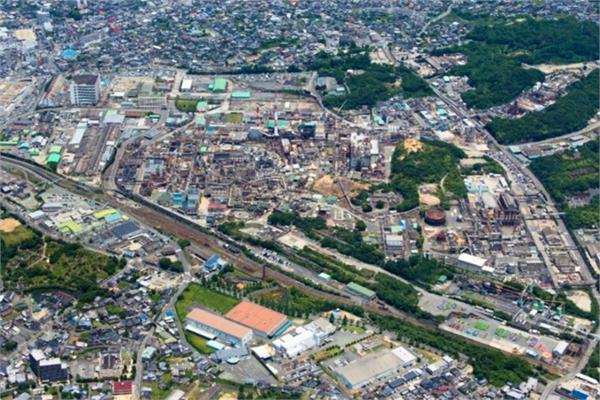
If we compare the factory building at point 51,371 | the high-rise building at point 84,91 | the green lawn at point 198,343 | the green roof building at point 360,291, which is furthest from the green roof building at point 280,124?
the factory building at point 51,371

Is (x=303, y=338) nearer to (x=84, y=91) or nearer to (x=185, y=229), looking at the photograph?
(x=185, y=229)

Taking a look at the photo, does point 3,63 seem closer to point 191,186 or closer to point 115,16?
point 115,16

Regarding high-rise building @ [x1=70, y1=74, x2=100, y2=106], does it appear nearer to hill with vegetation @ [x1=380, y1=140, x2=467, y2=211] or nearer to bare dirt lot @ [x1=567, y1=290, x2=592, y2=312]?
hill with vegetation @ [x1=380, y1=140, x2=467, y2=211]

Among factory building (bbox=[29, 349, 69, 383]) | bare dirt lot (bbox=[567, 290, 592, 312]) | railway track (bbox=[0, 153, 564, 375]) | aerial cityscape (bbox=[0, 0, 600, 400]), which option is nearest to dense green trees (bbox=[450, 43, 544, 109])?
aerial cityscape (bbox=[0, 0, 600, 400])

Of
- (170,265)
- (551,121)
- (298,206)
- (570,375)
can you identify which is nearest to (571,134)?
(551,121)

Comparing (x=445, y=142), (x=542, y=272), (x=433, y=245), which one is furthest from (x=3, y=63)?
(x=542, y=272)

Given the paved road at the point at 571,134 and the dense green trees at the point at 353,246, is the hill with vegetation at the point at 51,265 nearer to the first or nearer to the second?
the dense green trees at the point at 353,246

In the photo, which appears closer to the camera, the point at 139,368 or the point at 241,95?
the point at 139,368
